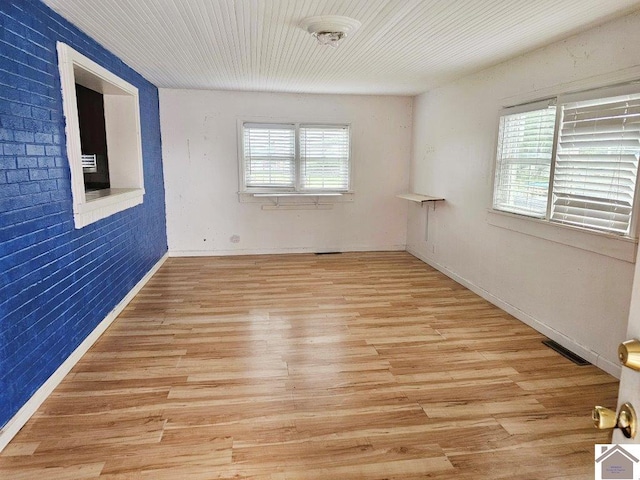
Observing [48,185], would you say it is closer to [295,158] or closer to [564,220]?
[564,220]

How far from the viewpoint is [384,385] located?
2650mm

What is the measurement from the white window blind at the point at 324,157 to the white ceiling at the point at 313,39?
1.38 metres

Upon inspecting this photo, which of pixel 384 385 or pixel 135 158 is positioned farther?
pixel 135 158

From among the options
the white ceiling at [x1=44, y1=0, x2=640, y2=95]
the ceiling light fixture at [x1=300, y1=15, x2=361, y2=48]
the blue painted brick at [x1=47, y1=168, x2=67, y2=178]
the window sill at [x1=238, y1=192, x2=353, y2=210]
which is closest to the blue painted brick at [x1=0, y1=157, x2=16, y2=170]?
the blue painted brick at [x1=47, y1=168, x2=67, y2=178]

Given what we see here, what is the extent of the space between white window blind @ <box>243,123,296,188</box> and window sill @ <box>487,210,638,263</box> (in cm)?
314

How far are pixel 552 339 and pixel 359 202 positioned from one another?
3.66 metres

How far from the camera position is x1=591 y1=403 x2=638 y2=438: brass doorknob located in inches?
29.7

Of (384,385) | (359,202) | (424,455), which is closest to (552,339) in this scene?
(384,385)

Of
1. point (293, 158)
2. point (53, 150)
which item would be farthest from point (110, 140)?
point (293, 158)

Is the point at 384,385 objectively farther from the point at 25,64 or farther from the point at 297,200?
the point at 297,200

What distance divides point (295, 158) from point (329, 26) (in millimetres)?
3316

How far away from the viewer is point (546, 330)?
3422mm

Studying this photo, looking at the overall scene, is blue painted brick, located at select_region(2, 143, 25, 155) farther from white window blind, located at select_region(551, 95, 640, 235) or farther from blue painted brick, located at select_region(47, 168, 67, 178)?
white window blind, located at select_region(551, 95, 640, 235)

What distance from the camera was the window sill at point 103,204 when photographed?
9.66ft
